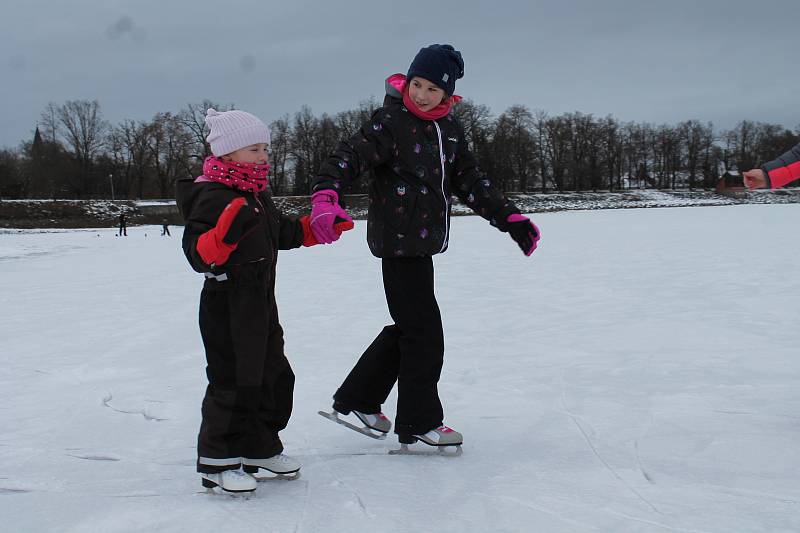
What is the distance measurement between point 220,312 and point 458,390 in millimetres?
1834

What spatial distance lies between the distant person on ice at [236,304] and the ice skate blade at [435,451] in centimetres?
57

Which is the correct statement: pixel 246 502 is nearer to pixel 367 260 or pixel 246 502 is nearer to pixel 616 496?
pixel 616 496

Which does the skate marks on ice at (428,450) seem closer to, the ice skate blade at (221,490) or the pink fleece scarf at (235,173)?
the ice skate blade at (221,490)

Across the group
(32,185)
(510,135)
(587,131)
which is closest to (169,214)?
(32,185)

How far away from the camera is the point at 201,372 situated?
4285 millimetres

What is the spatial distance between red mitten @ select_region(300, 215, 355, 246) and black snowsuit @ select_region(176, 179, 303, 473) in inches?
6.1

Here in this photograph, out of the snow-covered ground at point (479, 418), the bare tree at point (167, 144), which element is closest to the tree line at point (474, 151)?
the bare tree at point (167, 144)

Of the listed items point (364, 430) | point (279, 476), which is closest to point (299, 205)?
point (364, 430)

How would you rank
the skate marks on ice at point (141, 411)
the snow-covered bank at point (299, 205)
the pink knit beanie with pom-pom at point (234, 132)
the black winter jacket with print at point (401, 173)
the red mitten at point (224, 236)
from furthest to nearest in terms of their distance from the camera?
the snow-covered bank at point (299, 205)
the skate marks on ice at point (141, 411)
the black winter jacket with print at point (401, 173)
the pink knit beanie with pom-pom at point (234, 132)
the red mitten at point (224, 236)

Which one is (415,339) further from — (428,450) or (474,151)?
(474,151)

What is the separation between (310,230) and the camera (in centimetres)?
256

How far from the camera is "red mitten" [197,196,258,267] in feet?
7.12

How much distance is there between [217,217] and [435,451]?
4.53 ft

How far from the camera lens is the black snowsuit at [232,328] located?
2330mm
